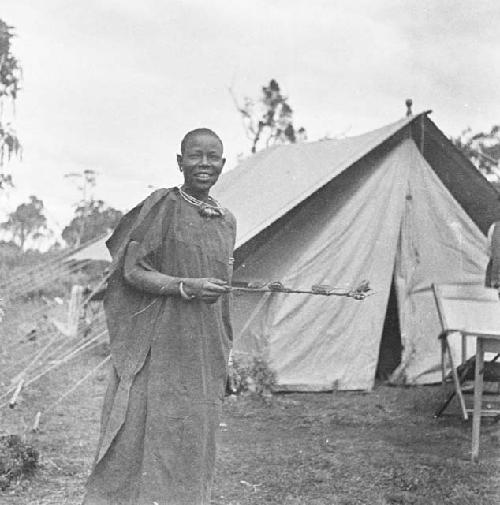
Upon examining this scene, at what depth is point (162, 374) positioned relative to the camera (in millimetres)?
2451

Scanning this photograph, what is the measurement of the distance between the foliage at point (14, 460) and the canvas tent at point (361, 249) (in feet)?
9.85

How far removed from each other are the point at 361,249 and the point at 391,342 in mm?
1495

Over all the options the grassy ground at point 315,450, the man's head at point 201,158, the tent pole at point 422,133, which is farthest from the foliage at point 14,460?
the tent pole at point 422,133

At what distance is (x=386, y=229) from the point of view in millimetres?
7301

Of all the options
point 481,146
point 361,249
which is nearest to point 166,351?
point 361,249

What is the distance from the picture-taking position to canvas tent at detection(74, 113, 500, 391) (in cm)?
699

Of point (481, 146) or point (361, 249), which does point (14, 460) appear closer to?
point (361, 249)

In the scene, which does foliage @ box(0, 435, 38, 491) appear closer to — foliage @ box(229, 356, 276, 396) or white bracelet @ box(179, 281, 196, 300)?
white bracelet @ box(179, 281, 196, 300)

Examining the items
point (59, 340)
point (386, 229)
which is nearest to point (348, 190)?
point (386, 229)

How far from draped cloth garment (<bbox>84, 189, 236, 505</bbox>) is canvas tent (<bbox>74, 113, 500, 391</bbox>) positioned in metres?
3.99

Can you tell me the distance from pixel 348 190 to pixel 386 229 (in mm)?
550

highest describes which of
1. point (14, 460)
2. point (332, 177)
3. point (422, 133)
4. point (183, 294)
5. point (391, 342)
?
point (422, 133)

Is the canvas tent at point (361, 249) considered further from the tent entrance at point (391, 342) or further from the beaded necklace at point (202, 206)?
the beaded necklace at point (202, 206)

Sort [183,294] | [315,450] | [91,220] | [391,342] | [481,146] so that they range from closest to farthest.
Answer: [183,294]
[315,450]
[391,342]
[481,146]
[91,220]
